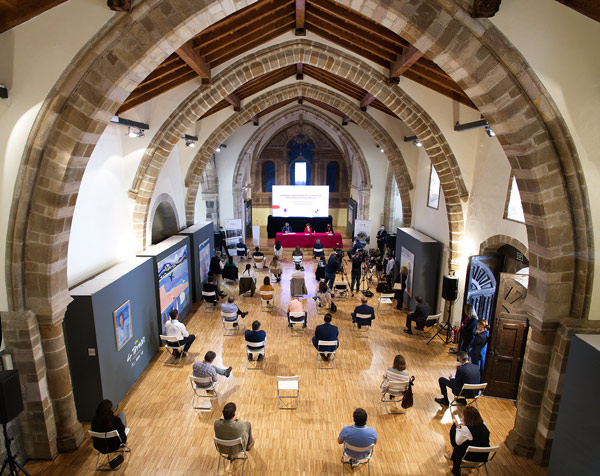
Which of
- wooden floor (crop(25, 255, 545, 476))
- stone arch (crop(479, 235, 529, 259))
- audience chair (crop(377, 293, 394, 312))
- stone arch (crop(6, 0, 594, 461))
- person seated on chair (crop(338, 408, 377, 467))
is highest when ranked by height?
stone arch (crop(6, 0, 594, 461))

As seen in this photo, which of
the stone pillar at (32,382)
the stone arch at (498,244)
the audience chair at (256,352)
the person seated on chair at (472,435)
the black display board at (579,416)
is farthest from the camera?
the audience chair at (256,352)

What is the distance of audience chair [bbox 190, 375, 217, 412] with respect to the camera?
5.59m

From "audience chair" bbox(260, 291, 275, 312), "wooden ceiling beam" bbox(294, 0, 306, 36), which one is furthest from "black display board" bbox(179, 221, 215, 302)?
"wooden ceiling beam" bbox(294, 0, 306, 36)

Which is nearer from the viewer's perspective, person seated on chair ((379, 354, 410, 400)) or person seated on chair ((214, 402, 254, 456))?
person seated on chair ((214, 402, 254, 456))

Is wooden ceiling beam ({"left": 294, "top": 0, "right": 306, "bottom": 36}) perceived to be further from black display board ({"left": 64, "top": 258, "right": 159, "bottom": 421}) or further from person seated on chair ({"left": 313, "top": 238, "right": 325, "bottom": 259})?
person seated on chair ({"left": 313, "top": 238, "right": 325, "bottom": 259})

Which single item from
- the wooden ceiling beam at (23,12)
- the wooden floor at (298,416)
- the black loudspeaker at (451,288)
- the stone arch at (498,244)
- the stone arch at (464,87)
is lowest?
the wooden floor at (298,416)

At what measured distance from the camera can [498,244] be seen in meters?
7.00

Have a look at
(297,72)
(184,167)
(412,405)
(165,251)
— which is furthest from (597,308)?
(184,167)

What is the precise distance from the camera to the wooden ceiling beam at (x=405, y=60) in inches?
238

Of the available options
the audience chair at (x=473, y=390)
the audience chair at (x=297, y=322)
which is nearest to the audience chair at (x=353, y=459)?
the audience chair at (x=473, y=390)

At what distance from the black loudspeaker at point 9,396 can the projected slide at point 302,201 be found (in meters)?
13.4

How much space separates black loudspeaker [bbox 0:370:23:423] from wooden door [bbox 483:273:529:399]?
6.50m

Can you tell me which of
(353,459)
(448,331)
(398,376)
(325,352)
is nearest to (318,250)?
(448,331)

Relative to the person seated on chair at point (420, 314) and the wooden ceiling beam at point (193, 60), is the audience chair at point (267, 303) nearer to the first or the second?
the person seated on chair at point (420, 314)
